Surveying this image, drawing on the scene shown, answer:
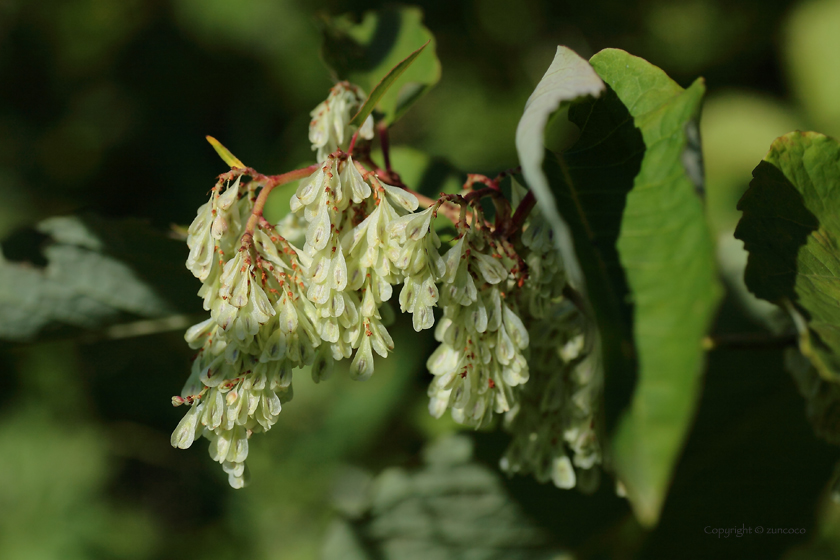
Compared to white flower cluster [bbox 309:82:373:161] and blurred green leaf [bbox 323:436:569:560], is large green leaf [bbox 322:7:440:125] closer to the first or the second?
white flower cluster [bbox 309:82:373:161]

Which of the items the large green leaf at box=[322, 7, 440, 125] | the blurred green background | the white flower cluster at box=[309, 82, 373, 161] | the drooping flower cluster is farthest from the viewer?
the blurred green background

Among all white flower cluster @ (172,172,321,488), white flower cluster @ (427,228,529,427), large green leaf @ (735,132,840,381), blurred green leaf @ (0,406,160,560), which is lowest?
large green leaf @ (735,132,840,381)

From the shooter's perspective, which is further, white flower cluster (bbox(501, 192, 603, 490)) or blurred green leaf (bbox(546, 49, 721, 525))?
white flower cluster (bbox(501, 192, 603, 490))

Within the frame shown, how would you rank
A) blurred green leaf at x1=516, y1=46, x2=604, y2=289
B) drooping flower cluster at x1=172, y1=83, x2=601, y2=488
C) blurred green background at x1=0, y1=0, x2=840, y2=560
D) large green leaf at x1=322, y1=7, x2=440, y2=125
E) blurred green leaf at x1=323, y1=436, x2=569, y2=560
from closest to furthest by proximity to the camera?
1. blurred green leaf at x1=516, y1=46, x2=604, y2=289
2. drooping flower cluster at x1=172, y1=83, x2=601, y2=488
3. large green leaf at x1=322, y1=7, x2=440, y2=125
4. blurred green leaf at x1=323, y1=436, x2=569, y2=560
5. blurred green background at x1=0, y1=0, x2=840, y2=560

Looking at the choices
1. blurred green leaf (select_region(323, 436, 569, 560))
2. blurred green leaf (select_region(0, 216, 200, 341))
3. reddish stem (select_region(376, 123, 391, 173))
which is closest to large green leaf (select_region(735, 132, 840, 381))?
reddish stem (select_region(376, 123, 391, 173))

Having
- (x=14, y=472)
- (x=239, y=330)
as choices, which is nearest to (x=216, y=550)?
(x=14, y=472)

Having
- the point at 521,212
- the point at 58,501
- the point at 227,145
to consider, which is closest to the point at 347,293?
the point at 521,212
